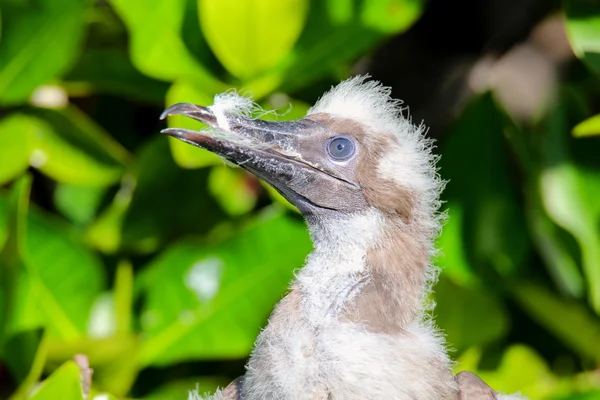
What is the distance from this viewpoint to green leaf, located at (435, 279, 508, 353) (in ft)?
4.43

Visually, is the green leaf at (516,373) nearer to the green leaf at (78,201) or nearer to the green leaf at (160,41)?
the green leaf at (160,41)

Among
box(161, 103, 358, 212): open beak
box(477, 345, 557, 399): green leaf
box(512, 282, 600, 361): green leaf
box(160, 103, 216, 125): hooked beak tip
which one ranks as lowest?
box(477, 345, 557, 399): green leaf

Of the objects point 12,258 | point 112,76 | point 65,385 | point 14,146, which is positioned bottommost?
point 65,385

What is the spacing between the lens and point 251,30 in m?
1.31

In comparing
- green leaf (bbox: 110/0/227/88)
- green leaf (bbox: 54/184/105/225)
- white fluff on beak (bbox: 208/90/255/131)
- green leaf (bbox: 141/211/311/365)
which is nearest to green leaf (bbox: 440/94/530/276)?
green leaf (bbox: 141/211/311/365)

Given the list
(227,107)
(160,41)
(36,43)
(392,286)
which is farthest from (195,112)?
(36,43)

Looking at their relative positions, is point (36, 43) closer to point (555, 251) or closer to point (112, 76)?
point (112, 76)

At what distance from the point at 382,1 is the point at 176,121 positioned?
385mm

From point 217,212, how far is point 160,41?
0.31 metres

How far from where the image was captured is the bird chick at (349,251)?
3.18ft

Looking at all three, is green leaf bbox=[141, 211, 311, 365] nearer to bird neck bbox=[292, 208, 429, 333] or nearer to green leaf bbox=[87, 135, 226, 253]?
green leaf bbox=[87, 135, 226, 253]

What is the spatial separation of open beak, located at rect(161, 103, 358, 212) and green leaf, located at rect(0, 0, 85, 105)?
1.42 ft

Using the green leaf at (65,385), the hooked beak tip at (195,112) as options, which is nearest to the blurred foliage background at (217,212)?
the green leaf at (65,385)

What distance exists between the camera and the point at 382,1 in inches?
53.1
